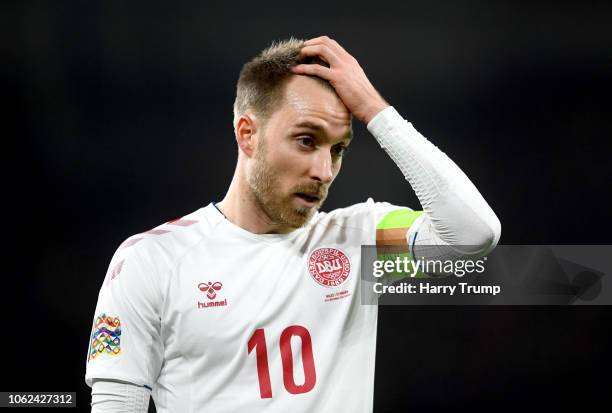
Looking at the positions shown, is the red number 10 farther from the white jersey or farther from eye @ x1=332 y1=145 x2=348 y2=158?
eye @ x1=332 y1=145 x2=348 y2=158

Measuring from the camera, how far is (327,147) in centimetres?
165

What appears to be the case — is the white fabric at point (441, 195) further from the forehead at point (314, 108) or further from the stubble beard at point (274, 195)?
the stubble beard at point (274, 195)

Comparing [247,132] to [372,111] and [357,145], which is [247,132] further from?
[357,145]

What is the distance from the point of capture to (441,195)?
153 cm

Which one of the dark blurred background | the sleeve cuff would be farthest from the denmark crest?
the dark blurred background

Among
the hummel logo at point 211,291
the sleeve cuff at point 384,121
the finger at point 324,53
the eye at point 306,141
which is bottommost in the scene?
the hummel logo at point 211,291

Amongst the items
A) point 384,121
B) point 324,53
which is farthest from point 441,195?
point 324,53

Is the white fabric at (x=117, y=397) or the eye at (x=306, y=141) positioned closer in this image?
the white fabric at (x=117, y=397)

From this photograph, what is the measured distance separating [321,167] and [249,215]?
27 centimetres

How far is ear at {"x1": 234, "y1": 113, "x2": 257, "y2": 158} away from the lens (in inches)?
69.4

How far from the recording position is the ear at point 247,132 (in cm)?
176

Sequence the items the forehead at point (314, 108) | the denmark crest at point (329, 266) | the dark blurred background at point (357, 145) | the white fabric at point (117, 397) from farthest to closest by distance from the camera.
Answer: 1. the dark blurred background at point (357, 145)
2. the denmark crest at point (329, 266)
3. the forehead at point (314, 108)
4. the white fabric at point (117, 397)

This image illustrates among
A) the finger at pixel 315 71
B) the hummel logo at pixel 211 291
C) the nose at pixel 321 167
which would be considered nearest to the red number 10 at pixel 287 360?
the hummel logo at pixel 211 291

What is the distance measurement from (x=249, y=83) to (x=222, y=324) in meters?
0.65
